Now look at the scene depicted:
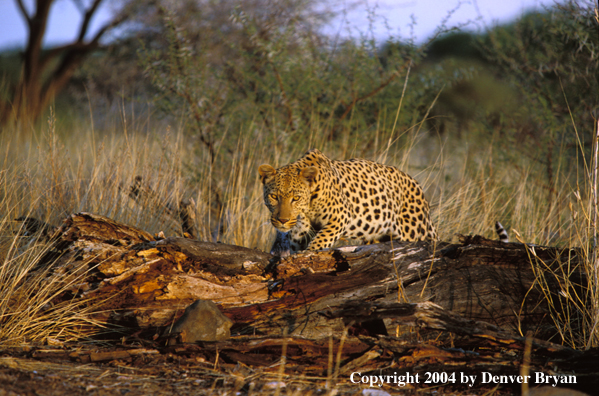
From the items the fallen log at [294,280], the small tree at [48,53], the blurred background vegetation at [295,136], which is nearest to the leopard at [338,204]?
the blurred background vegetation at [295,136]

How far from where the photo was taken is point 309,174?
5.07 metres

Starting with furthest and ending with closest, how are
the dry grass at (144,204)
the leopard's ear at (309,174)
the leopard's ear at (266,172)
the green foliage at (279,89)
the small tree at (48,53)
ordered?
the small tree at (48,53) < the green foliage at (279,89) < the leopard's ear at (266,172) < the leopard's ear at (309,174) < the dry grass at (144,204)

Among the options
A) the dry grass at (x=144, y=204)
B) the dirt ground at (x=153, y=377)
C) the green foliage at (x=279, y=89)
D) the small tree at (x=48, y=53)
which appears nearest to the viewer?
the dirt ground at (x=153, y=377)

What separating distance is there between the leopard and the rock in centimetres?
180

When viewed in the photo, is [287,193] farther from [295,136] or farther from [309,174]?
[295,136]

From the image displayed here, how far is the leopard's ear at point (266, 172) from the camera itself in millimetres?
5112

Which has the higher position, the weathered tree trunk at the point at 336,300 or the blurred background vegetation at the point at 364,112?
the blurred background vegetation at the point at 364,112

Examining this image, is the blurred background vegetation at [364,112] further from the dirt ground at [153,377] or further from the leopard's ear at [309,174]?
the dirt ground at [153,377]

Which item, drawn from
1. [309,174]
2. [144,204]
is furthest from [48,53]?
[309,174]

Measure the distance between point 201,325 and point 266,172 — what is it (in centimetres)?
233

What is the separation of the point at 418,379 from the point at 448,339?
498mm

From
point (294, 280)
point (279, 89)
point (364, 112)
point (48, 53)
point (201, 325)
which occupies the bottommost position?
point (201, 325)

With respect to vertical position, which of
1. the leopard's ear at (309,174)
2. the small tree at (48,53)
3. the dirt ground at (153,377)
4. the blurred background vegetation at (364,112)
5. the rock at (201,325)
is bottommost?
the dirt ground at (153,377)

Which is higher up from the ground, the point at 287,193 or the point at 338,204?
the point at 287,193
